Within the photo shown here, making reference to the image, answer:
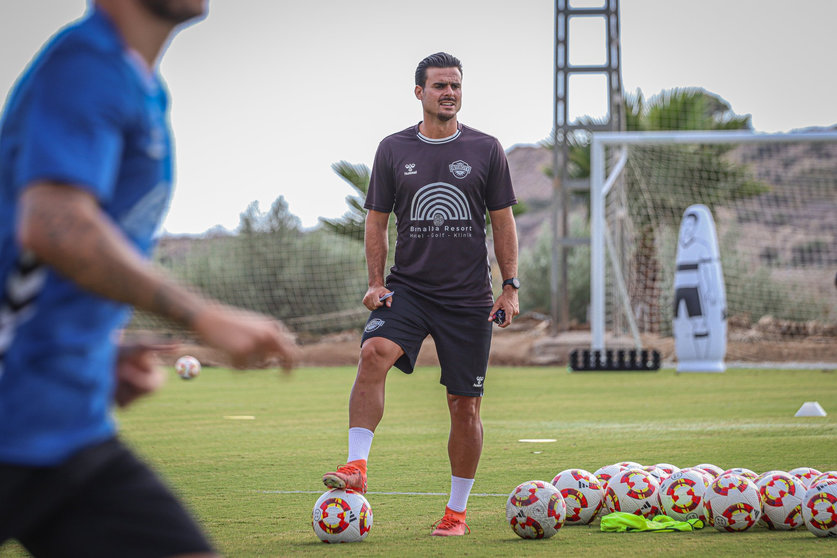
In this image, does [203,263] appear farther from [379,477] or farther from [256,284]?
[379,477]

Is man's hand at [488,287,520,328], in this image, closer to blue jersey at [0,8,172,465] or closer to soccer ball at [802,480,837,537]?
soccer ball at [802,480,837,537]

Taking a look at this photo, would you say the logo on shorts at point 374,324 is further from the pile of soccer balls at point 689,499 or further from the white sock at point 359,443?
the pile of soccer balls at point 689,499

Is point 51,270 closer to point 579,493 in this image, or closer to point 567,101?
point 579,493

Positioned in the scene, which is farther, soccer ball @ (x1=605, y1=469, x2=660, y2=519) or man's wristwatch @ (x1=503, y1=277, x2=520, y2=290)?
man's wristwatch @ (x1=503, y1=277, x2=520, y2=290)

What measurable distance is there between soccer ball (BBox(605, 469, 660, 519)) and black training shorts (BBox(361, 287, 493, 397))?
2.69ft

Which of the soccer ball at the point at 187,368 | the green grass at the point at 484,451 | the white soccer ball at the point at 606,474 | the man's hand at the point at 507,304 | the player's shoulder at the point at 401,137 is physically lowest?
the green grass at the point at 484,451

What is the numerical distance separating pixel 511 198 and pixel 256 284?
32.0m

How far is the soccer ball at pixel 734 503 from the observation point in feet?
17.2

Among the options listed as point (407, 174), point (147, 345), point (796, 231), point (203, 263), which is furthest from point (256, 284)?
point (796, 231)

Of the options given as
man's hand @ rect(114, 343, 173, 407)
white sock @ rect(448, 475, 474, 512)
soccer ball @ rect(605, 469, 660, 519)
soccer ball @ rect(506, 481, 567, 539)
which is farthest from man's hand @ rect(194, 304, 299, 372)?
soccer ball @ rect(605, 469, 660, 519)

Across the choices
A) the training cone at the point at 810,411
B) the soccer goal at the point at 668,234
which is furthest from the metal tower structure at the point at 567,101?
the training cone at the point at 810,411

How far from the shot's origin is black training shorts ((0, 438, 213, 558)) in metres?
1.99

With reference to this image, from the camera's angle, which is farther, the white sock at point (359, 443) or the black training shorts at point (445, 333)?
A: the black training shorts at point (445, 333)

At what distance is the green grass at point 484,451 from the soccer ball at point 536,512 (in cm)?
7
